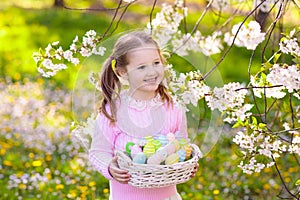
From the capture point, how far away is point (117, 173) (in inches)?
78.4

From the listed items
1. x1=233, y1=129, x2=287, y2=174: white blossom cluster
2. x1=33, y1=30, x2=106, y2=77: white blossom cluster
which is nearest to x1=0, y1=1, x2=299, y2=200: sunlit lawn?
x1=233, y1=129, x2=287, y2=174: white blossom cluster

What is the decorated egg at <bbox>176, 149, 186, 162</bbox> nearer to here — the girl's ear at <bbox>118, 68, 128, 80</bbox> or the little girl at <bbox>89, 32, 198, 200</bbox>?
the little girl at <bbox>89, 32, 198, 200</bbox>

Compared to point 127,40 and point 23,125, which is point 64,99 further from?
point 127,40

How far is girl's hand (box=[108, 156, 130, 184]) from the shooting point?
6.45ft

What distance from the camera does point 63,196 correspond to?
133 inches

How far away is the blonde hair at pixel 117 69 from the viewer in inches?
79.7

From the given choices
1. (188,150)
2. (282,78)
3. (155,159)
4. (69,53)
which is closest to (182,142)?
(188,150)

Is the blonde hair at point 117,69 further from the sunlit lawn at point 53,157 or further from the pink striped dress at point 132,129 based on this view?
the sunlit lawn at point 53,157

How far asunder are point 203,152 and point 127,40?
0.47m

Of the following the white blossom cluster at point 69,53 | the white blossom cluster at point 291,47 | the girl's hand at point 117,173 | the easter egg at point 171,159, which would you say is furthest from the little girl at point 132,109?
the white blossom cluster at point 291,47

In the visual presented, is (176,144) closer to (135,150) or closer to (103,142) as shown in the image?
(135,150)

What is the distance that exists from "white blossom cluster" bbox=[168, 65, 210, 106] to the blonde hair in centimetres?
3

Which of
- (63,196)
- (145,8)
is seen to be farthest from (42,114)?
(145,8)

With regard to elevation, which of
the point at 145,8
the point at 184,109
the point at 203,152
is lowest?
the point at 145,8
